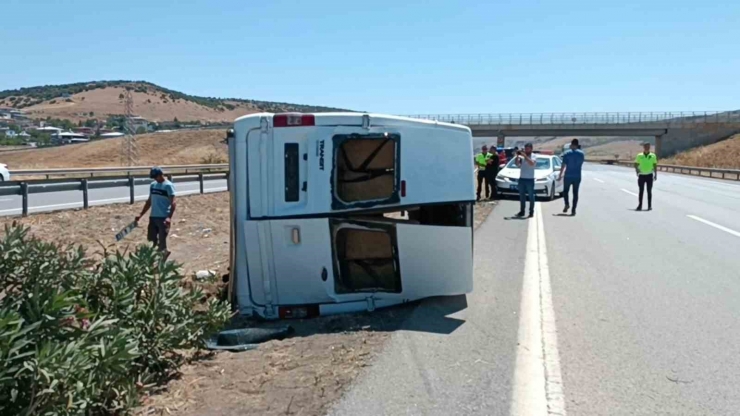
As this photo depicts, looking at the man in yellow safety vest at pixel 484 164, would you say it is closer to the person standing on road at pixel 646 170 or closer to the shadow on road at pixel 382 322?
the person standing on road at pixel 646 170

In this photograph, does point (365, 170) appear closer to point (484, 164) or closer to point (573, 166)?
point (573, 166)

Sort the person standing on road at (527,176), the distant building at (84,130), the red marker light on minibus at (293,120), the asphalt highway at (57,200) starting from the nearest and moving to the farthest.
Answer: the red marker light on minibus at (293,120), the person standing on road at (527,176), the asphalt highway at (57,200), the distant building at (84,130)

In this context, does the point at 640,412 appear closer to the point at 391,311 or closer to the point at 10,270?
the point at 391,311

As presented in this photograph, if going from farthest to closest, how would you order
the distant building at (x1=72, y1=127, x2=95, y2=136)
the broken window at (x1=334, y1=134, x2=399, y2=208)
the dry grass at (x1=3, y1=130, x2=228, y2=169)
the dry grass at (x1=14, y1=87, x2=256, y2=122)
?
1. the dry grass at (x1=14, y1=87, x2=256, y2=122)
2. the distant building at (x1=72, y1=127, x2=95, y2=136)
3. the dry grass at (x1=3, y1=130, x2=228, y2=169)
4. the broken window at (x1=334, y1=134, x2=399, y2=208)

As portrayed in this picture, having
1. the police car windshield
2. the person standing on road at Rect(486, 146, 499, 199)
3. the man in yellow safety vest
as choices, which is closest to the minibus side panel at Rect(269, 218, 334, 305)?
the man in yellow safety vest

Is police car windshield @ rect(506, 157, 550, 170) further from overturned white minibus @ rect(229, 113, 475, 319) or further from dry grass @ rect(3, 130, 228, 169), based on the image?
dry grass @ rect(3, 130, 228, 169)

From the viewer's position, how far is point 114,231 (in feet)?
51.5

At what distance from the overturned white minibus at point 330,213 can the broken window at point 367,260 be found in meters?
0.02

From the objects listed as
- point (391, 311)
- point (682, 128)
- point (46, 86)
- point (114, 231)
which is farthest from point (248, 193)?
point (46, 86)

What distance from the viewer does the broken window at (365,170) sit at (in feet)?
23.2

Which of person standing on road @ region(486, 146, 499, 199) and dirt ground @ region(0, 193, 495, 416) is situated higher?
person standing on road @ region(486, 146, 499, 199)

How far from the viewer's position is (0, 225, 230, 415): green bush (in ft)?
10.8

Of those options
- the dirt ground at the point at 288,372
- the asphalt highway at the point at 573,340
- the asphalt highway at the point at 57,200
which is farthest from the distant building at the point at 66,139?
the dirt ground at the point at 288,372

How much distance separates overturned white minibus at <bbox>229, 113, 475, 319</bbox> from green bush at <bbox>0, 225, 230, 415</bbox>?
2.97ft
